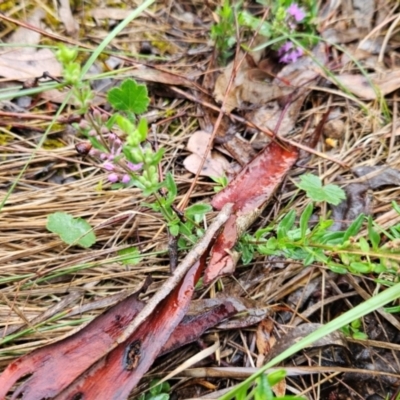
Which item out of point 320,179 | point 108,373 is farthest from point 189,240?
point 320,179

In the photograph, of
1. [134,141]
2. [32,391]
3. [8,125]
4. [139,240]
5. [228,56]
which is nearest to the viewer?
[134,141]

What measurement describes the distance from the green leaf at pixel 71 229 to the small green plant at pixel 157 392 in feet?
1.49

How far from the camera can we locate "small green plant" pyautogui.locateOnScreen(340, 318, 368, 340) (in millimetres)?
1324

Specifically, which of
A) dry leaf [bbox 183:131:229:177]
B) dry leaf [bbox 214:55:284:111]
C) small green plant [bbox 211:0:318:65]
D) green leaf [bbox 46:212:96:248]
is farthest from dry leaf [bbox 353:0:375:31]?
green leaf [bbox 46:212:96:248]

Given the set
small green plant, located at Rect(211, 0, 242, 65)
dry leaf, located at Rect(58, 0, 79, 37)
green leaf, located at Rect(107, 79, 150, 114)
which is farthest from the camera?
dry leaf, located at Rect(58, 0, 79, 37)

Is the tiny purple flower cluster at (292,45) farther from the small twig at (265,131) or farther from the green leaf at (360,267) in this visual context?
the green leaf at (360,267)

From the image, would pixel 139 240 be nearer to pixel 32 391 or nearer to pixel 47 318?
pixel 47 318

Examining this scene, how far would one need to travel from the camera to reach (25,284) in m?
1.42

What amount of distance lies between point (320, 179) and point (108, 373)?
90cm

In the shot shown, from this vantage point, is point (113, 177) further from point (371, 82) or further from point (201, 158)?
point (371, 82)

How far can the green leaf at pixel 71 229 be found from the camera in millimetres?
1447

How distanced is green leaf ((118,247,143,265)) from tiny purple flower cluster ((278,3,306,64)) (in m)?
1.01

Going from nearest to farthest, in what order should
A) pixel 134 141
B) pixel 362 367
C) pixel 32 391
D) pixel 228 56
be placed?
pixel 134 141, pixel 32 391, pixel 362 367, pixel 228 56

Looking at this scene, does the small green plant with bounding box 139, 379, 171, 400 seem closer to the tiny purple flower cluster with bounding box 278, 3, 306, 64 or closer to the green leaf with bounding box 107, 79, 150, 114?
the green leaf with bounding box 107, 79, 150, 114
